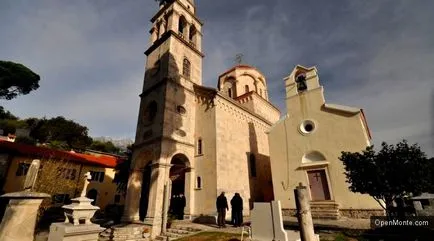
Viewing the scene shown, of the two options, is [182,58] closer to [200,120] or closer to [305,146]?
[200,120]

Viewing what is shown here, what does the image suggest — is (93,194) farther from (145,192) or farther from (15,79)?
(15,79)

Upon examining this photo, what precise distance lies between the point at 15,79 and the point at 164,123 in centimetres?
3390

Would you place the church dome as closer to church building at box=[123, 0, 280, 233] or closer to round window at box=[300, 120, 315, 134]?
church building at box=[123, 0, 280, 233]

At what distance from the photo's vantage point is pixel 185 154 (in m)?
16.7

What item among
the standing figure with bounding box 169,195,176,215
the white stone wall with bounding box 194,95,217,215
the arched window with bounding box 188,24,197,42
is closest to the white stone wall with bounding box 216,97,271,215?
the white stone wall with bounding box 194,95,217,215

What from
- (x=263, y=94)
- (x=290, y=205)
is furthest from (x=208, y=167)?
(x=263, y=94)

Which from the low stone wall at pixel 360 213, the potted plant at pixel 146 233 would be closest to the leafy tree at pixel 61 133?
the potted plant at pixel 146 233

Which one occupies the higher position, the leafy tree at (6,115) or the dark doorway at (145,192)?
the leafy tree at (6,115)

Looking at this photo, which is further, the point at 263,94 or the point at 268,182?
the point at 263,94

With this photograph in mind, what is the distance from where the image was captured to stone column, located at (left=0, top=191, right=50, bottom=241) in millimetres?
6173

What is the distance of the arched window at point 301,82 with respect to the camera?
630 inches

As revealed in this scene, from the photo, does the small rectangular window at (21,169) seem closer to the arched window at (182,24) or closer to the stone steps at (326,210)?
the arched window at (182,24)

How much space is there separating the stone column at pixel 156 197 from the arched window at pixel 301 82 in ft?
37.4

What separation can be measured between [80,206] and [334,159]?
44.4 feet
